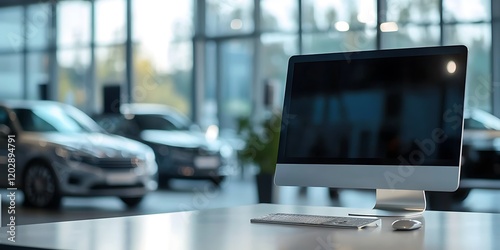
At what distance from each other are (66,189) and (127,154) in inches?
29.8

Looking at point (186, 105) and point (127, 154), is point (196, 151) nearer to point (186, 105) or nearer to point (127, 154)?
point (127, 154)

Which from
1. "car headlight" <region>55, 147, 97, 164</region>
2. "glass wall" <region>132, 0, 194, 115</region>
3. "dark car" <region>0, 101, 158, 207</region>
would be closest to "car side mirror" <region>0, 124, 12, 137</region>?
"dark car" <region>0, 101, 158, 207</region>

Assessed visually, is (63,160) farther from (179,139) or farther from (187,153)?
(179,139)

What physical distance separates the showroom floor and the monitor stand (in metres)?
5.39

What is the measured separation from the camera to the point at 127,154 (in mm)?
9000

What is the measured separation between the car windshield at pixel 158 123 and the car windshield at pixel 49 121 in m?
2.43

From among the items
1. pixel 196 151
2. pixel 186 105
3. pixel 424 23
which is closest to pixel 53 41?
pixel 186 105

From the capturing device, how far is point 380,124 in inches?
102

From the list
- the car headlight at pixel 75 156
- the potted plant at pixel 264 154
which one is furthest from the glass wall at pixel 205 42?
the car headlight at pixel 75 156

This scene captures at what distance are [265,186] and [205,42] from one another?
6.74 meters

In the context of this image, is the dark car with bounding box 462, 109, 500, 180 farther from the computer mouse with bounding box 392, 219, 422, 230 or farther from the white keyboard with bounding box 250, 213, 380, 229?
the computer mouse with bounding box 392, 219, 422, 230

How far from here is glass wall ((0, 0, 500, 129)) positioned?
11.9m

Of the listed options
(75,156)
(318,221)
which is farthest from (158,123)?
(318,221)

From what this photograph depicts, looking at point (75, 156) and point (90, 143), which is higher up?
point (90, 143)
